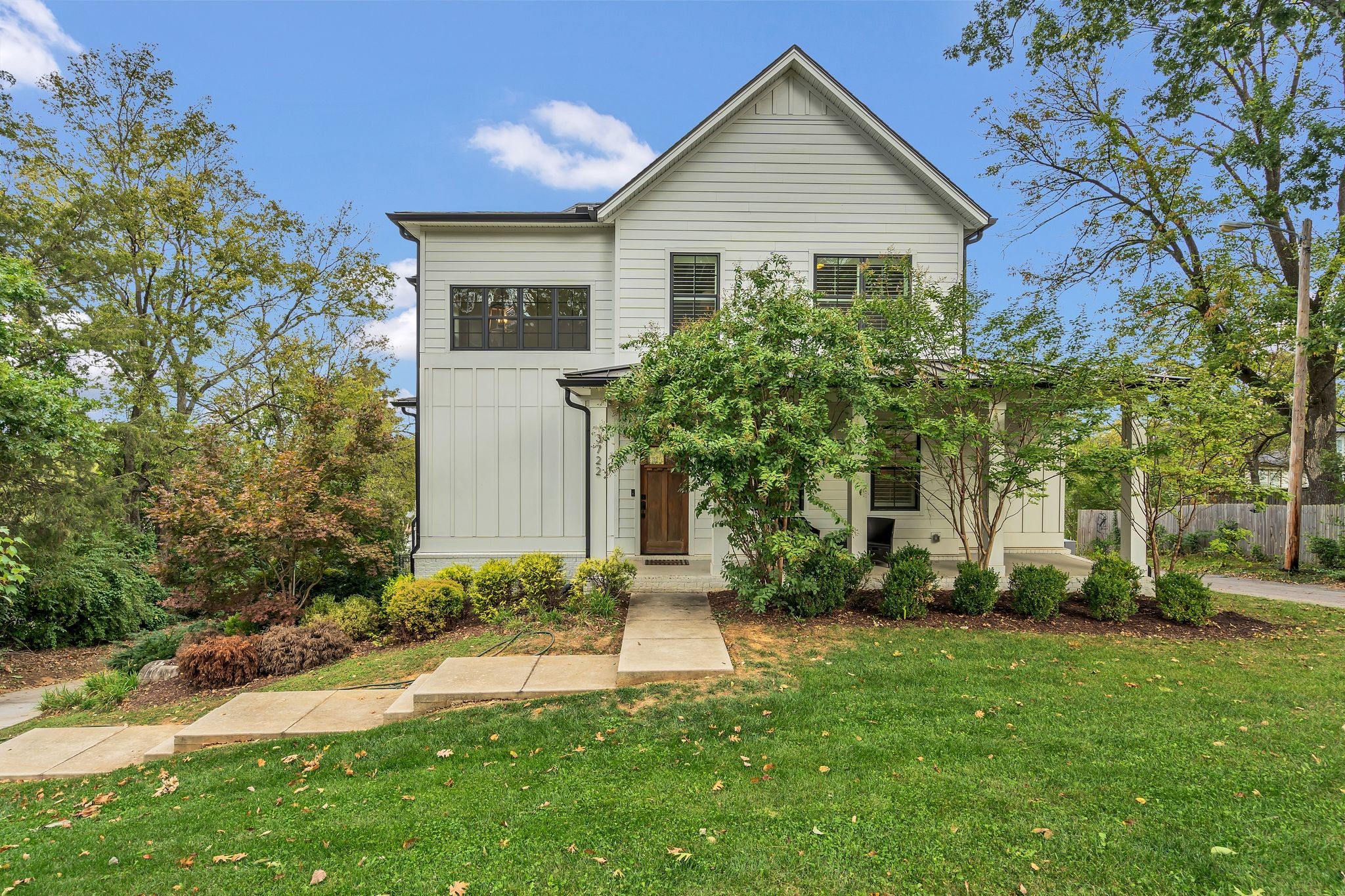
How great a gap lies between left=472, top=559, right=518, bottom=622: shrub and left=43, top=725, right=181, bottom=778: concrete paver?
3.45m

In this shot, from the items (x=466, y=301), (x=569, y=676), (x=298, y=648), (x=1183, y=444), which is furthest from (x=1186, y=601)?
(x=466, y=301)

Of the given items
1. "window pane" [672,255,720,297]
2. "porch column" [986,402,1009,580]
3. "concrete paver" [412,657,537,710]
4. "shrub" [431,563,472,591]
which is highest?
"window pane" [672,255,720,297]

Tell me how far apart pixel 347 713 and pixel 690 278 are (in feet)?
28.0

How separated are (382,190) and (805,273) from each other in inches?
447

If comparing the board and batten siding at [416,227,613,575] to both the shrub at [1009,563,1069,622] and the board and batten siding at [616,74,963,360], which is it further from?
the shrub at [1009,563,1069,622]

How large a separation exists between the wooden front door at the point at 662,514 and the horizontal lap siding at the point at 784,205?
288 cm

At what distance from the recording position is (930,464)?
10578mm

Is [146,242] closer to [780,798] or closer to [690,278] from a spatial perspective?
[690,278]

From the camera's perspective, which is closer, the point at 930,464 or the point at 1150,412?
the point at 1150,412

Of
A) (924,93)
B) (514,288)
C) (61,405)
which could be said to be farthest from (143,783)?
(924,93)

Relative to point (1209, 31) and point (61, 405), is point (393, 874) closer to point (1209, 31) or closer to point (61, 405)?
point (61, 405)

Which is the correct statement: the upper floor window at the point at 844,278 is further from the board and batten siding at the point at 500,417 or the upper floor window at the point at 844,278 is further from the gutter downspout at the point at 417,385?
the gutter downspout at the point at 417,385

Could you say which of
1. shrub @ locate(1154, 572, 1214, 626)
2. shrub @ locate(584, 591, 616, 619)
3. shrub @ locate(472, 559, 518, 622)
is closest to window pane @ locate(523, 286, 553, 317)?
shrub @ locate(472, 559, 518, 622)

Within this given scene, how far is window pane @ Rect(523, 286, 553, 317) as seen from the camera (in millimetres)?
11305
